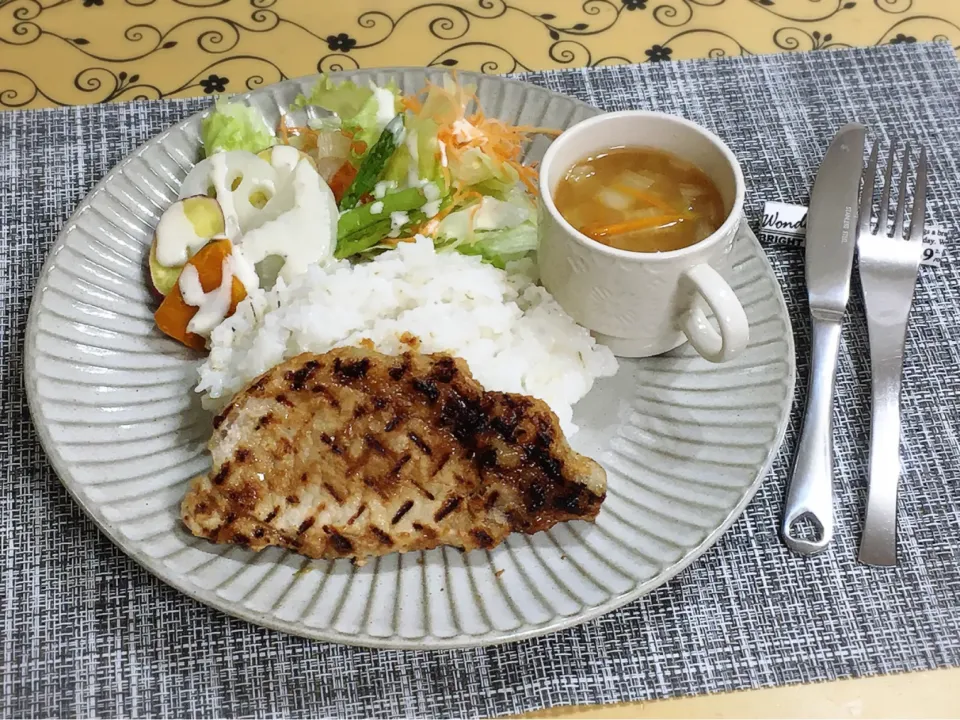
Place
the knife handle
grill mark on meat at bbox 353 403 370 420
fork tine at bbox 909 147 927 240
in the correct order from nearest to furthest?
grill mark on meat at bbox 353 403 370 420 → the knife handle → fork tine at bbox 909 147 927 240

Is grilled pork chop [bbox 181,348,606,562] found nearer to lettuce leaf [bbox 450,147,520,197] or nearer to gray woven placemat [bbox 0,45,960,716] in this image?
gray woven placemat [bbox 0,45,960,716]

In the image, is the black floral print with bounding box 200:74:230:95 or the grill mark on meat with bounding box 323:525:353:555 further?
the black floral print with bounding box 200:74:230:95

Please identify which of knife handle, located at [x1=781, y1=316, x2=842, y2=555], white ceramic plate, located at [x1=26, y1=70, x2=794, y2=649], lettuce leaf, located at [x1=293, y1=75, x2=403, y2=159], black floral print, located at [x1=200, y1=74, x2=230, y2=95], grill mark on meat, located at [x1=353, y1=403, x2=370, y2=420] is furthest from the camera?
black floral print, located at [x1=200, y1=74, x2=230, y2=95]

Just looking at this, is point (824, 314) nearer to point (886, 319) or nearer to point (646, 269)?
point (886, 319)

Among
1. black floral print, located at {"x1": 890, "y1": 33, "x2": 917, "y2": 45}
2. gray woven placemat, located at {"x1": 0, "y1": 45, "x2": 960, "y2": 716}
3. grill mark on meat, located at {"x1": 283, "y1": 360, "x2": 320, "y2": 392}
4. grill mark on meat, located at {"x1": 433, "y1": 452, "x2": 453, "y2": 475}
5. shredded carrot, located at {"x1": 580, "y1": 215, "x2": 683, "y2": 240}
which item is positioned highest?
black floral print, located at {"x1": 890, "y1": 33, "x2": 917, "y2": 45}

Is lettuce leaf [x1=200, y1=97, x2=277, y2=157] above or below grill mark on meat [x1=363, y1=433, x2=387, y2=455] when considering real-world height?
above

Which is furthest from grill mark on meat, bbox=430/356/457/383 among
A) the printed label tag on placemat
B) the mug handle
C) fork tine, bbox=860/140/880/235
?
fork tine, bbox=860/140/880/235

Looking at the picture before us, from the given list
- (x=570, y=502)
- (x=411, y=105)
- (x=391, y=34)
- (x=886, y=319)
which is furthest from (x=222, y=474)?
(x=391, y=34)
